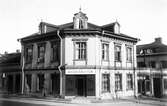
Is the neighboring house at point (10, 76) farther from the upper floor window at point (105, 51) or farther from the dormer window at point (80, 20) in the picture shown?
the upper floor window at point (105, 51)

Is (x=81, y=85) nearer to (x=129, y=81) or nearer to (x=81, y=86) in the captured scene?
(x=81, y=86)

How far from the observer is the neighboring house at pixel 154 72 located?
30.0 metres

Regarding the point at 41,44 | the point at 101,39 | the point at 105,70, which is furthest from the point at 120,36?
the point at 41,44

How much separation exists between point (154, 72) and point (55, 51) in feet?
58.4

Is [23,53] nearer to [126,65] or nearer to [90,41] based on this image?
[90,41]

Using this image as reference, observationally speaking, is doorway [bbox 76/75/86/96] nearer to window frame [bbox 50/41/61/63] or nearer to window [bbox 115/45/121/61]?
window frame [bbox 50/41/61/63]

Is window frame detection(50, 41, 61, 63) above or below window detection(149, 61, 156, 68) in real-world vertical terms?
above

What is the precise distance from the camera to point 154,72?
3183 centimetres

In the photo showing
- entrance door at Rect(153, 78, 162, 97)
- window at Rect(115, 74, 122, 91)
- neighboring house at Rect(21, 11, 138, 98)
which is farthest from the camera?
entrance door at Rect(153, 78, 162, 97)

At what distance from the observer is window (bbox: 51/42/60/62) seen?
74.3 feet

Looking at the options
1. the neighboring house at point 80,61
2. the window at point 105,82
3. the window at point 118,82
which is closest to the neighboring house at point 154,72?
the neighboring house at point 80,61

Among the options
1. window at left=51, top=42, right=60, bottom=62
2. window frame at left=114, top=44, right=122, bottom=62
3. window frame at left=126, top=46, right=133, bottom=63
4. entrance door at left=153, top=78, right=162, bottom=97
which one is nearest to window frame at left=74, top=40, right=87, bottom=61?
window at left=51, top=42, right=60, bottom=62

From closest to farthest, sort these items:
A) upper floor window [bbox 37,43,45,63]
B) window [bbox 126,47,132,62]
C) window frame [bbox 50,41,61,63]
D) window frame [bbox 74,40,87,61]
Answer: window frame [bbox 74,40,87,61] < window frame [bbox 50,41,61,63] < upper floor window [bbox 37,43,45,63] < window [bbox 126,47,132,62]

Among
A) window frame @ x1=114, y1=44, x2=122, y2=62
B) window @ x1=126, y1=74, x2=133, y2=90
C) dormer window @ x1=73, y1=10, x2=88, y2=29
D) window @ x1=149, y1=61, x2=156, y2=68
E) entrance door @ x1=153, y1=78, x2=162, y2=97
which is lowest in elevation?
entrance door @ x1=153, y1=78, x2=162, y2=97
